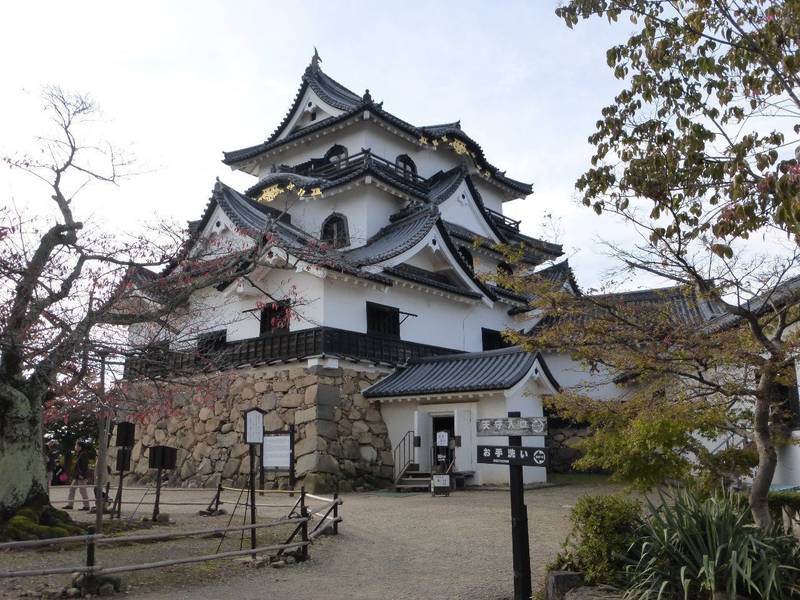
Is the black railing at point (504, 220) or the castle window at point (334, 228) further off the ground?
the black railing at point (504, 220)

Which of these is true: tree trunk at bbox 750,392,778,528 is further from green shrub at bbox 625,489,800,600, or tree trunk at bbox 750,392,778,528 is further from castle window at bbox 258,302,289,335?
castle window at bbox 258,302,289,335

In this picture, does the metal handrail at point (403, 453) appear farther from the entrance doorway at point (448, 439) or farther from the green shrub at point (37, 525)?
the green shrub at point (37, 525)

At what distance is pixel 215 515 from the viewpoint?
46.4 feet

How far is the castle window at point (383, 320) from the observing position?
21188 millimetres

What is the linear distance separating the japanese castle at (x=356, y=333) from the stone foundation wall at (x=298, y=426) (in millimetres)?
46

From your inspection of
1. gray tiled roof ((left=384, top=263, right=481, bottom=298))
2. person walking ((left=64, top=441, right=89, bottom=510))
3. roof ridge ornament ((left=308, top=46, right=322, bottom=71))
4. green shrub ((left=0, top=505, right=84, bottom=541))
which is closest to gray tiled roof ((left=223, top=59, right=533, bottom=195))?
roof ridge ornament ((left=308, top=46, right=322, bottom=71))

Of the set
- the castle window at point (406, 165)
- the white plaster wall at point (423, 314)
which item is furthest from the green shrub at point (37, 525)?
the castle window at point (406, 165)

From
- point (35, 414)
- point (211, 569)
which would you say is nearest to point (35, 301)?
point (35, 414)

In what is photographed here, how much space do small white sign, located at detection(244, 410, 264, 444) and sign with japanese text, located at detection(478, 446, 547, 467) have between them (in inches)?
180

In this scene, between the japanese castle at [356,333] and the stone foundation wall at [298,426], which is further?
the japanese castle at [356,333]

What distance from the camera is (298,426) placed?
1933cm

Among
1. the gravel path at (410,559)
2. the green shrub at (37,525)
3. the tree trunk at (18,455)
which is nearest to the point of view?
the gravel path at (410,559)

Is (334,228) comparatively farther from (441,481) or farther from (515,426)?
(515,426)

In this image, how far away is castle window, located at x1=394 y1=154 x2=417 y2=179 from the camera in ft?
88.2
